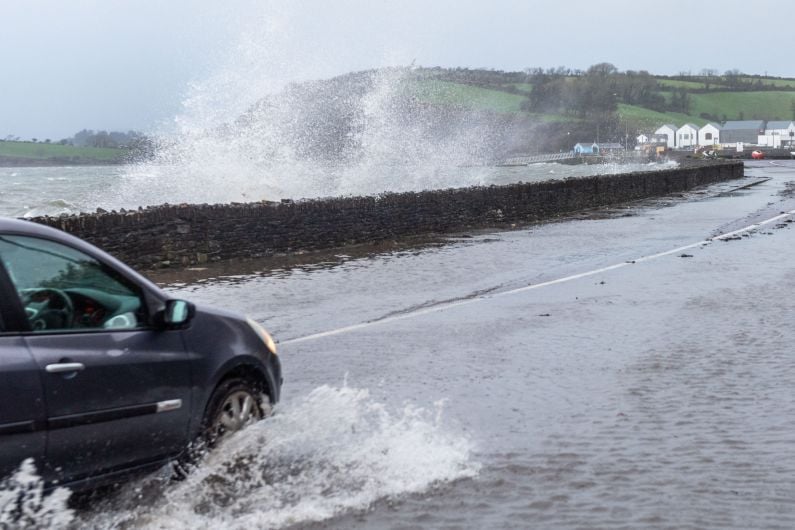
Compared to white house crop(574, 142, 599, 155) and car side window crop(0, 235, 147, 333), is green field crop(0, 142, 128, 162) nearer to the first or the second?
white house crop(574, 142, 599, 155)

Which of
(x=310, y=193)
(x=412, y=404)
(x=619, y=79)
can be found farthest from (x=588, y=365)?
(x=619, y=79)

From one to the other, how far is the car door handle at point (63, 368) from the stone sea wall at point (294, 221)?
10.5 m

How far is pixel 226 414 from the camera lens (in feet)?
19.6

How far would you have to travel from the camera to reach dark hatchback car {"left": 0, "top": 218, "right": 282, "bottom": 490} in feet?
15.6

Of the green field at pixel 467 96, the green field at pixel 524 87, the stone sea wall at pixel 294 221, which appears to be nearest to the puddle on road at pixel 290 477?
the stone sea wall at pixel 294 221

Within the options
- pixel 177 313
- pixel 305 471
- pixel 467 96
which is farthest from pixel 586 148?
pixel 177 313

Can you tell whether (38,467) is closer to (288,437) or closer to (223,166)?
(288,437)

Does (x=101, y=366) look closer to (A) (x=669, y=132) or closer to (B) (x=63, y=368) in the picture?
(B) (x=63, y=368)

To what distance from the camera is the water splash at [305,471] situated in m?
5.26

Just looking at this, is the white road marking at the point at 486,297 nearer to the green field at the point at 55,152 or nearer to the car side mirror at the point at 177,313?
the car side mirror at the point at 177,313

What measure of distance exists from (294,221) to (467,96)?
2532 inches

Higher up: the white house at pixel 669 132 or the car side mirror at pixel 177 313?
the car side mirror at pixel 177 313

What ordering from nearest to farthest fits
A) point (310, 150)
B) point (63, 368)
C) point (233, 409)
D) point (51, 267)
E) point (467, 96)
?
1. point (63, 368)
2. point (51, 267)
3. point (233, 409)
4. point (310, 150)
5. point (467, 96)

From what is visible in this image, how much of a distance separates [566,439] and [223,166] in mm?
36143
